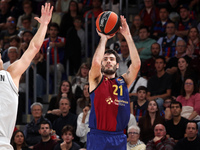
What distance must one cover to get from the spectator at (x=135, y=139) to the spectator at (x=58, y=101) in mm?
2100

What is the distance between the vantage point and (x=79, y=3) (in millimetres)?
14266

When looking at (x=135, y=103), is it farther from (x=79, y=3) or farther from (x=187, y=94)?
(x=79, y=3)

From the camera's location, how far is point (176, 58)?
11.4 m

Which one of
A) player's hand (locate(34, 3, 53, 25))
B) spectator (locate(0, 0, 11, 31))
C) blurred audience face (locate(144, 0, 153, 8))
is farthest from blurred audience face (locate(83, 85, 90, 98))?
spectator (locate(0, 0, 11, 31))

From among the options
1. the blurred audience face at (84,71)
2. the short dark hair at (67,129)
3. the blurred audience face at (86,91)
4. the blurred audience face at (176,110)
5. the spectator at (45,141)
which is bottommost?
the spectator at (45,141)

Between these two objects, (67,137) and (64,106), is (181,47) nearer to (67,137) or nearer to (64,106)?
(64,106)

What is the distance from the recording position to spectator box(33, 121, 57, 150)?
9977mm

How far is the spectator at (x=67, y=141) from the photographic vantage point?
9.70m

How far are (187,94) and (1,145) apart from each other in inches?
248

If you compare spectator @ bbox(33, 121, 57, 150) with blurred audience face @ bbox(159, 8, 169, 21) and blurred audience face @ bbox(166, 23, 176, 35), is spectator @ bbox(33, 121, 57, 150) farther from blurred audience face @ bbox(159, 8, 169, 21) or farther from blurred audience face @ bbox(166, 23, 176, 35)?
blurred audience face @ bbox(159, 8, 169, 21)

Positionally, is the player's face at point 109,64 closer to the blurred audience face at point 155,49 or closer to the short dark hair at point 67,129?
the short dark hair at point 67,129

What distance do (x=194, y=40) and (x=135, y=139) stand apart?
3.41 metres

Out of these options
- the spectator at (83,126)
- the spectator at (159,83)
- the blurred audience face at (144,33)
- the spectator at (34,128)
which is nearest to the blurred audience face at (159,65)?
the spectator at (159,83)

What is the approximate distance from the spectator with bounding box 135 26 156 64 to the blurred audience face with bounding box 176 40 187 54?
2.61 feet
